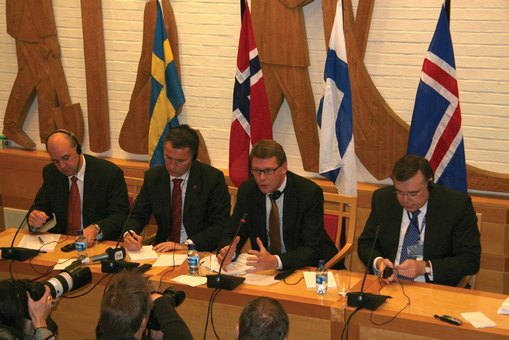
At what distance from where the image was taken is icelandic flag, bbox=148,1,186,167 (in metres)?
6.11

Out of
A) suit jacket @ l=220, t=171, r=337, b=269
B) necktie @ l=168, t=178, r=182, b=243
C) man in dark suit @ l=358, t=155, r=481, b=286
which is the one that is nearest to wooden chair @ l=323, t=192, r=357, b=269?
suit jacket @ l=220, t=171, r=337, b=269

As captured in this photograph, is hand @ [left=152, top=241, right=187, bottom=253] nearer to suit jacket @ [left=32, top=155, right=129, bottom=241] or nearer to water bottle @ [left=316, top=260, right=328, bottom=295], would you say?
suit jacket @ [left=32, top=155, right=129, bottom=241]

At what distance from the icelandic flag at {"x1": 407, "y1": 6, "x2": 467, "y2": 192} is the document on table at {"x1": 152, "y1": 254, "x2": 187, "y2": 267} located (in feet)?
5.85

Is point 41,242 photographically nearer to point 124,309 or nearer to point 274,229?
point 274,229

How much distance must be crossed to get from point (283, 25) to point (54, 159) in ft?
6.66

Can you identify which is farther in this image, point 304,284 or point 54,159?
point 54,159

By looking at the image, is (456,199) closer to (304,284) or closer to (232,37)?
(304,284)

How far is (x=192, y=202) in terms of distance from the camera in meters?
5.01

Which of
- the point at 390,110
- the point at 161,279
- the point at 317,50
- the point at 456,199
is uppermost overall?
the point at 317,50

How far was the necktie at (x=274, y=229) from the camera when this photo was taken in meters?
4.64

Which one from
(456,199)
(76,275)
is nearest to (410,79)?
(456,199)

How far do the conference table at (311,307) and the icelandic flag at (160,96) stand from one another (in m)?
1.83

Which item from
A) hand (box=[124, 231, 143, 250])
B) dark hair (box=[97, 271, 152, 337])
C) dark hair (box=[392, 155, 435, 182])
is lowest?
hand (box=[124, 231, 143, 250])

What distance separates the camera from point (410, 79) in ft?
18.4
